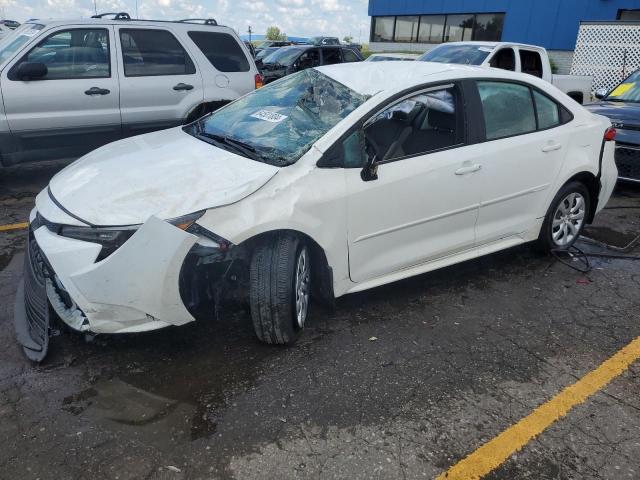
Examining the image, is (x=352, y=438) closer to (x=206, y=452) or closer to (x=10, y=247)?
(x=206, y=452)

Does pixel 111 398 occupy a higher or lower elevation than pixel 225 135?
lower

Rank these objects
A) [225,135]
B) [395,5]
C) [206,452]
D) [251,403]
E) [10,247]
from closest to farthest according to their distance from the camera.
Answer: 1. [206,452]
2. [251,403]
3. [225,135]
4. [10,247]
5. [395,5]

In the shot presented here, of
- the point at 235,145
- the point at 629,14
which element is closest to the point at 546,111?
the point at 235,145

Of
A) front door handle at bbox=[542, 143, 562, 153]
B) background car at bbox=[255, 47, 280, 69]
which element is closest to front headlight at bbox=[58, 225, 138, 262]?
front door handle at bbox=[542, 143, 562, 153]

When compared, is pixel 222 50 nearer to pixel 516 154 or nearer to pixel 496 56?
pixel 516 154

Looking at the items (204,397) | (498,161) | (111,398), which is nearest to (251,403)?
(204,397)

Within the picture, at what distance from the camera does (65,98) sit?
5617mm

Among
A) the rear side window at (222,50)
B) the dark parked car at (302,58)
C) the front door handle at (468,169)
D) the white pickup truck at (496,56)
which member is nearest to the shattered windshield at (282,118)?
the front door handle at (468,169)

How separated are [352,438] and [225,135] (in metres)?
2.15

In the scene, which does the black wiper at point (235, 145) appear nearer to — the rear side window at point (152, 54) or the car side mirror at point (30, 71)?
the car side mirror at point (30, 71)

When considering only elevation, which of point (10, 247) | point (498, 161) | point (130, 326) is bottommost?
point (10, 247)

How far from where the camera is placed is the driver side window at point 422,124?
3.35m

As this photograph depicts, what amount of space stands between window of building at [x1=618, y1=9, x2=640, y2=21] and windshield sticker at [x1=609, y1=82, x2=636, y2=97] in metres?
15.2

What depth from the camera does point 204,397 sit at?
104 inches
